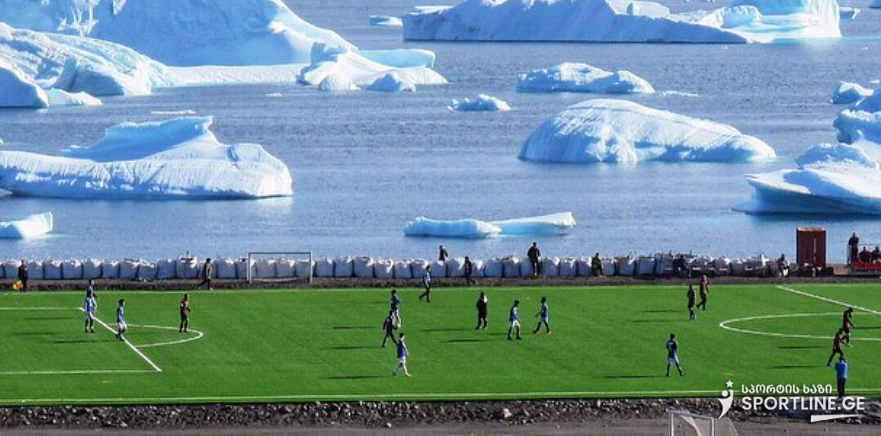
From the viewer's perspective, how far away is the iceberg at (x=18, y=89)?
14512cm

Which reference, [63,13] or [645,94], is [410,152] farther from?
[63,13]

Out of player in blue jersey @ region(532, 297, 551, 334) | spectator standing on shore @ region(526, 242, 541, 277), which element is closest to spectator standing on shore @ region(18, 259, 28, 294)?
spectator standing on shore @ region(526, 242, 541, 277)

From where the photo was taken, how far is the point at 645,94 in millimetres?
163125

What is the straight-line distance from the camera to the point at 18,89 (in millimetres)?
146625

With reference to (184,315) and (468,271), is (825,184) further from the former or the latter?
(184,315)

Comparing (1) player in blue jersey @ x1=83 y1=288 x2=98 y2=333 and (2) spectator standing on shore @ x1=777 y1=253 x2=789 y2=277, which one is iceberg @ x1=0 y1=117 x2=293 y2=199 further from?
(1) player in blue jersey @ x1=83 y1=288 x2=98 y2=333

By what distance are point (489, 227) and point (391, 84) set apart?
79.7m

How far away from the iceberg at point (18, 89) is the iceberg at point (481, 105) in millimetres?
28680

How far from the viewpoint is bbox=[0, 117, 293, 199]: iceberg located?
101 meters

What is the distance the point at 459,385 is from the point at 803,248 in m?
23.0

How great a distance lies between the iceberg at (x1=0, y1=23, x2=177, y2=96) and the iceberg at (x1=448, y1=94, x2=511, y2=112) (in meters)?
23.7

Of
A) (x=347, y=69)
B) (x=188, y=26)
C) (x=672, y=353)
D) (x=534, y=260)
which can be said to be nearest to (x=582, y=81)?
(x=347, y=69)

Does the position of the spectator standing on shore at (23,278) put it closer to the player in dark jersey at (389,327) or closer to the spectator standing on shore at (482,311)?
the player in dark jersey at (389,327)

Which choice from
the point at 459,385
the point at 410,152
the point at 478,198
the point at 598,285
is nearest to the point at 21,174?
the point at 478,198
